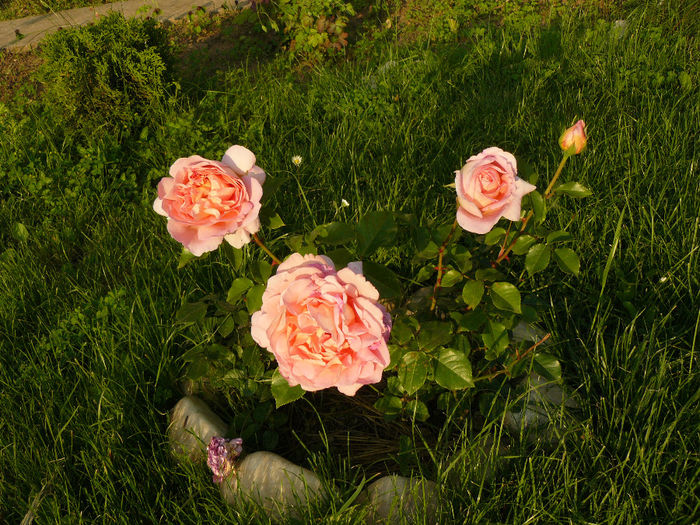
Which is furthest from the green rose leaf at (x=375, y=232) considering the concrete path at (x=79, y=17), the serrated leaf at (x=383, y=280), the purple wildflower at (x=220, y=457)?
the concrete path at (x=79, y=17)

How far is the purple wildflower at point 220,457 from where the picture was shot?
1.71m

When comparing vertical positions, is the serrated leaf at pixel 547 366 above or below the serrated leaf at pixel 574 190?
below

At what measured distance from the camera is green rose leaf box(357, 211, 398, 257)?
5.18 ft

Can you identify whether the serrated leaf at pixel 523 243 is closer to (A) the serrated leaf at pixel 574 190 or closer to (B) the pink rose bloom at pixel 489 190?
(A) the serrated leaf at pixel 574 190

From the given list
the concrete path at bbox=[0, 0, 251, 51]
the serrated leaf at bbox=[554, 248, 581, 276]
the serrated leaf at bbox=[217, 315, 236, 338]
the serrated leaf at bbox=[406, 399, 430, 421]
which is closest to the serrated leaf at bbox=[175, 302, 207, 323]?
the serrated leaf at bbox=[217, 315, 236, 338]

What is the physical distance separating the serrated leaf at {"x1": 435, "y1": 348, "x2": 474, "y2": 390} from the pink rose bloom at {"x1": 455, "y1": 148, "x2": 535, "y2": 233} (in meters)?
0.40

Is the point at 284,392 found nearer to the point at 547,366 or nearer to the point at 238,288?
the point at 238,288

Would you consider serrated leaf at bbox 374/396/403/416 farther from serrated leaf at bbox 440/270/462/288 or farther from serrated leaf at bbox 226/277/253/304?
serrated leaf at bbox 226/277/253/304

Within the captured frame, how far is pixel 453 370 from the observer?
1.58 metres

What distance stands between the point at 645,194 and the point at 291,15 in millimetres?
2791

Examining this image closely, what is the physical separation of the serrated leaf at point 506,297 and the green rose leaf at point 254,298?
64cm

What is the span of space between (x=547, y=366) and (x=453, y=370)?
0.34 metres

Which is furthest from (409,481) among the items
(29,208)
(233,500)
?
(29,208)

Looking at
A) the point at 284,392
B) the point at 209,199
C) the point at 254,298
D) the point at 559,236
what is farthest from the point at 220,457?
the point at 559,236
